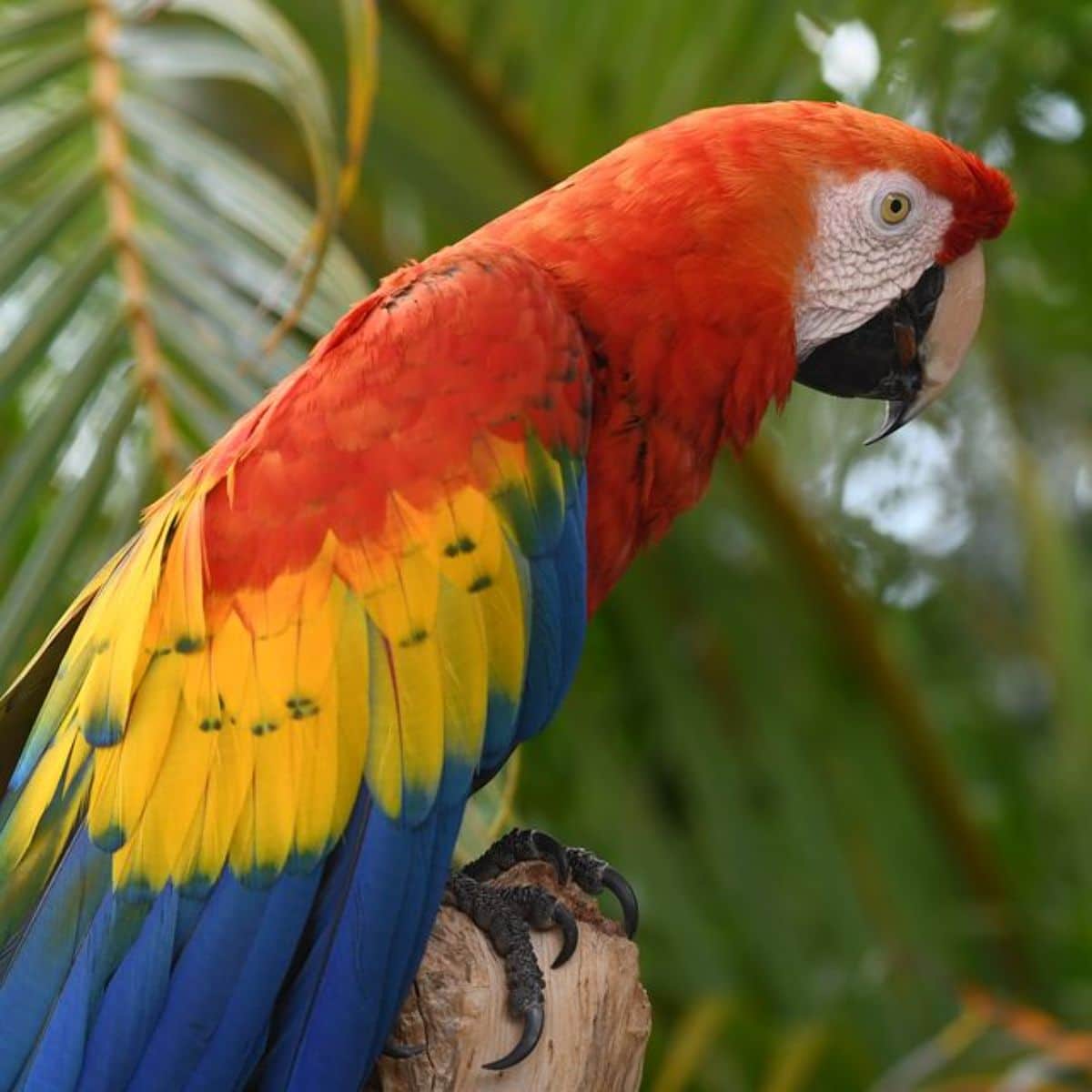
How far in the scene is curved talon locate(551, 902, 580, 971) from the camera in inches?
49.6

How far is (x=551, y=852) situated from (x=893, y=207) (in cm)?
60

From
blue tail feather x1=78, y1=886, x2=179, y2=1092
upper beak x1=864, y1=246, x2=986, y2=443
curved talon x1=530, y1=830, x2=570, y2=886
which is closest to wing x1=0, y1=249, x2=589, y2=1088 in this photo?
blue tail feather x1=78, y1=886, x2=179, y2=1092

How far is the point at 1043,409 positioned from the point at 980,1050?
1.26 metres

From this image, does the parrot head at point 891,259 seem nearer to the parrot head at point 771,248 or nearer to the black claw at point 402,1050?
the parrot head at point 771,248

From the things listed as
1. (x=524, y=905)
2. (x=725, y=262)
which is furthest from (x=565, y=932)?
(x=725, y=262)

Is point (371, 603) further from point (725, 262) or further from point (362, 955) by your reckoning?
point (725, 262)

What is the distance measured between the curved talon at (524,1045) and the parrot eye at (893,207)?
704mm

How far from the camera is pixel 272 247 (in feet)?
5.10

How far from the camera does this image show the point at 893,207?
148 cm

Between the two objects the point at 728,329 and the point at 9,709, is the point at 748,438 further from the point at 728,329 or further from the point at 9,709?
the point at 9,709

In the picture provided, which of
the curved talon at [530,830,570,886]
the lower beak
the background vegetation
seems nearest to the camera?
the curved talon at [530,830,570,886]

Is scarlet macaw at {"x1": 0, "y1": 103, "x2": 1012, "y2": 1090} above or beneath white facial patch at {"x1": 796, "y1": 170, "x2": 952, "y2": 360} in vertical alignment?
above

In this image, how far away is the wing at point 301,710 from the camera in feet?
3.96

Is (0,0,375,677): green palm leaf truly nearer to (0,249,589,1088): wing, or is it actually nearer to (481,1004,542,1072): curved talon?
(0,249,589,1088): wing
